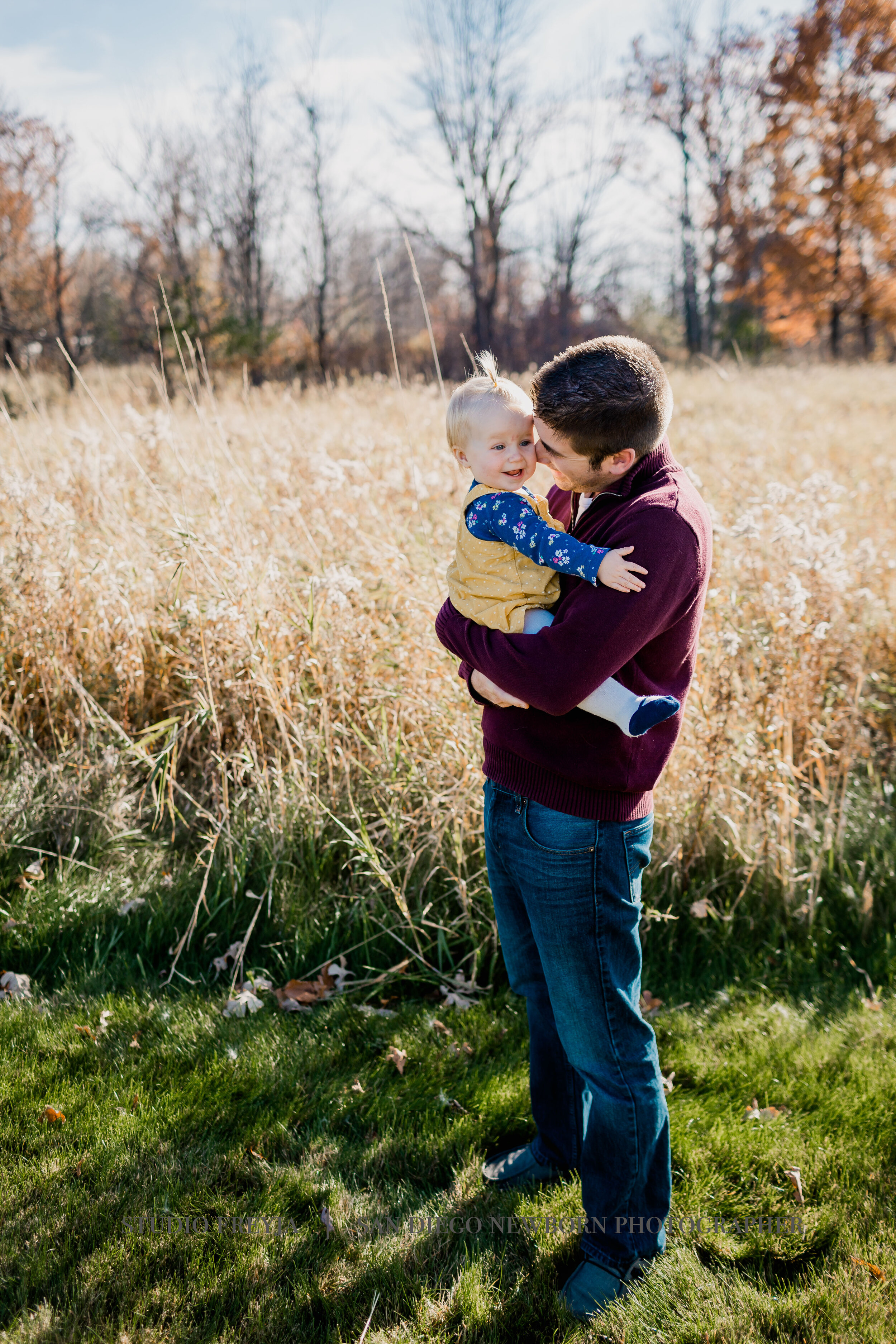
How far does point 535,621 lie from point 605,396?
478 mm

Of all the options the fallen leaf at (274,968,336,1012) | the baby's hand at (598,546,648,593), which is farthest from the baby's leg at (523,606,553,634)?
the fallen leaf at (274,968,336,1012)

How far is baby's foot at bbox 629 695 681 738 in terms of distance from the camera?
5.43 feet

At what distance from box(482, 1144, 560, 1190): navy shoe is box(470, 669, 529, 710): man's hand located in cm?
136

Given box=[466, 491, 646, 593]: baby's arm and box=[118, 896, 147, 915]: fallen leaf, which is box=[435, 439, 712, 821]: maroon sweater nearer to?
box=[466, 491, 646, 593]: baby's arm

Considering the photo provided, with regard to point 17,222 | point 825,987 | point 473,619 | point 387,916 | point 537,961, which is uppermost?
point 17,222

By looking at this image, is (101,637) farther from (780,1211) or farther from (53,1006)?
(780,1211)

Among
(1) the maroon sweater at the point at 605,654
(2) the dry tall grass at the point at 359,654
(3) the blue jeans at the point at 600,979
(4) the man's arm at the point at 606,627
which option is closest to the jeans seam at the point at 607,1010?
(3) the blue jeans at the point at 600,979

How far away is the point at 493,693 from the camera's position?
185 cm

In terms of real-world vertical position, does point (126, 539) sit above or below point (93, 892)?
above

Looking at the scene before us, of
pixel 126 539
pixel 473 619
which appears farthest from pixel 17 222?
pixel 473 619

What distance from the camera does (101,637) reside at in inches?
166

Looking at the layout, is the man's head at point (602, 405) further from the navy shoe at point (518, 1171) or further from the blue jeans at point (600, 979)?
the navy shoe at point (518, 1171)

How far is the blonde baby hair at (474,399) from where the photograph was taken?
182cm

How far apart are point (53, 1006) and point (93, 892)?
0.54 metres
